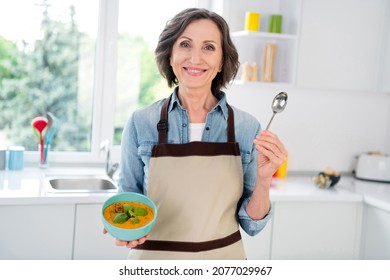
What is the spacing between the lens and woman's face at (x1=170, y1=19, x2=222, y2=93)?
4.95 ft

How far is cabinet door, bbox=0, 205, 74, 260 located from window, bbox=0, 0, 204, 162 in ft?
2.56

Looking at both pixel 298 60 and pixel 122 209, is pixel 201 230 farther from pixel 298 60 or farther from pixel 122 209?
pixel 298 60

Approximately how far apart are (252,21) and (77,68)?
3.63 ft

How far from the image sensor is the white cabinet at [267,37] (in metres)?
3.08

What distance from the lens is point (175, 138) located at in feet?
5.20

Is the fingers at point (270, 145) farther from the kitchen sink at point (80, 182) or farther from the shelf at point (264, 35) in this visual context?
the shelf at point (264, 35)

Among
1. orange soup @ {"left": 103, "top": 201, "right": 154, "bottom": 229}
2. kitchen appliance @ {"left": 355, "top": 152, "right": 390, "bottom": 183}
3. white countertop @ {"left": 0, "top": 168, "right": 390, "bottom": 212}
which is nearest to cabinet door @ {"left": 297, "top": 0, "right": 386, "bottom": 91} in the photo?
kitchen appliance @ {"left": 355, "top": 152, "right": 390, "bottom": 183}

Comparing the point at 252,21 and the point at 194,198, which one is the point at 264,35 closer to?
the point at 252,21

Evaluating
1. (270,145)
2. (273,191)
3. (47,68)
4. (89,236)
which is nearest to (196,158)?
(270,145)

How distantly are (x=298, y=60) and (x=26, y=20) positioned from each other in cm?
163

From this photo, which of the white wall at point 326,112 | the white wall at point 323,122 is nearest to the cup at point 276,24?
the white wall at point 326,112

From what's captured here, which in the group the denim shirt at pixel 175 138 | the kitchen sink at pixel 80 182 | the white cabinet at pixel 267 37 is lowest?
the kitchen sink at pixel 80 182

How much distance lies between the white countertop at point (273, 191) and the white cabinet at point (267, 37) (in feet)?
2.12
